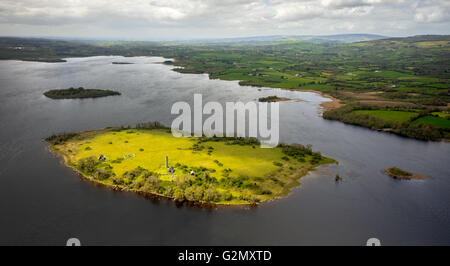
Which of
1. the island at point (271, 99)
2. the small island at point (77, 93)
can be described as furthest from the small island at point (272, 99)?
the small island at point (77, 93)

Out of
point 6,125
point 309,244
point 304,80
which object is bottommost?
point 309,244

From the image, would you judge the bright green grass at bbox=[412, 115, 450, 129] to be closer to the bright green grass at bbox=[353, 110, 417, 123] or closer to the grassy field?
the bright green grass at bbox=[353, 110, 417, 123]

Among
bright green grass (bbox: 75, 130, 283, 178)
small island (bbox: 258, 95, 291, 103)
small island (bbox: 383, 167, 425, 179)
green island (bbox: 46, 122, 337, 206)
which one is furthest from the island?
small island (bbox: 383, 167, 425, 179)

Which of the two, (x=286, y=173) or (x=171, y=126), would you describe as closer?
(x=286, y=173)

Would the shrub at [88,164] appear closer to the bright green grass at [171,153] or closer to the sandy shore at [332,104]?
the bright green grass at [171,153]

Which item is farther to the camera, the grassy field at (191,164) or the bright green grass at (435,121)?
the bright green grass at (435,121)

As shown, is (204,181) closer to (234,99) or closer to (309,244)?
(309,244)

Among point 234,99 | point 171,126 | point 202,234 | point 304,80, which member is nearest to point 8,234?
point 202,234
